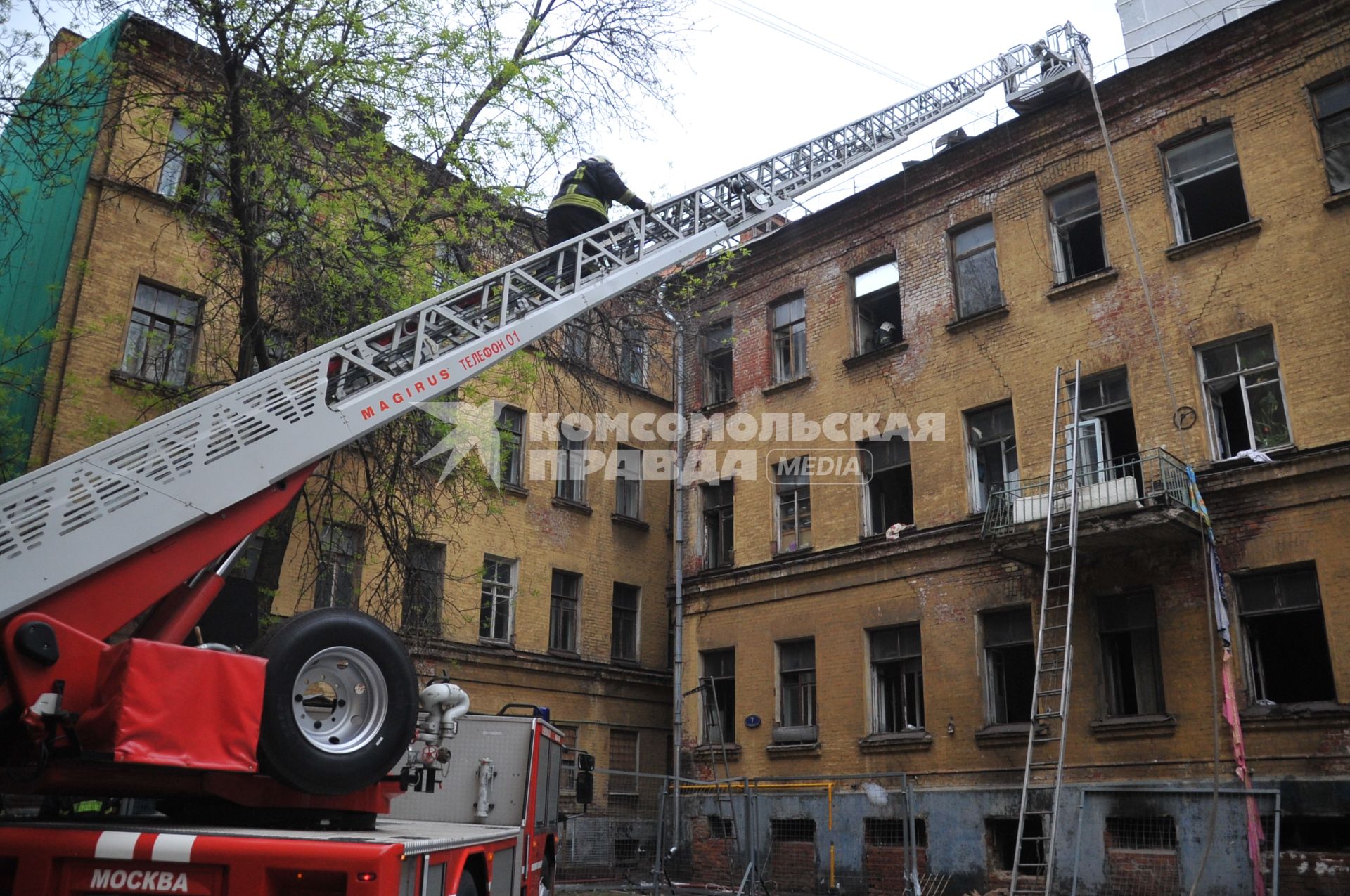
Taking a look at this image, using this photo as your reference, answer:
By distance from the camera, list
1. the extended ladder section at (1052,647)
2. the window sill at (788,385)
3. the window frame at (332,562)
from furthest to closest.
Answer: the window sill at (788,385) → the extended ladder section at (1052,647) → the window frame at (332,562)

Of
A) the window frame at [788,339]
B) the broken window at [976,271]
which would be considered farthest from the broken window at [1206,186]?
the window frame at [788,339]

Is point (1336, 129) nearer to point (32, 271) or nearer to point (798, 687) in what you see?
point (798, 687)

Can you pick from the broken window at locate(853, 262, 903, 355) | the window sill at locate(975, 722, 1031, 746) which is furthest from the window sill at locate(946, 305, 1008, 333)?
the window sill at locate(975, 722, 1031, 746)

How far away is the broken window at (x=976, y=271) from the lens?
58.1 ft

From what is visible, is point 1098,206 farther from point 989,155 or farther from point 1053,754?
point 1053,754

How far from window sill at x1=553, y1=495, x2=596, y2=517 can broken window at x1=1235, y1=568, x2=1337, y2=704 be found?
1300cm

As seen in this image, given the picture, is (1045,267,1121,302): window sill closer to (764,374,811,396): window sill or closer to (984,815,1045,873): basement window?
(764,374,811,396): window sill

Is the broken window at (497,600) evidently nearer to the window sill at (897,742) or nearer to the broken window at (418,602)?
the broken window at (418,602)

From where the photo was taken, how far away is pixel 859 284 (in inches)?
788

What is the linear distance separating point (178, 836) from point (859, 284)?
1712 centimetres

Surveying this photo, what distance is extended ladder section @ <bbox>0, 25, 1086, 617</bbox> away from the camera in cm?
534

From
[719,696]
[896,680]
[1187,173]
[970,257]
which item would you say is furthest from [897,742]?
[1187,173]

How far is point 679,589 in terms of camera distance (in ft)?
68.7

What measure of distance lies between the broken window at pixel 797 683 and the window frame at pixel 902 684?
128 centimetres
